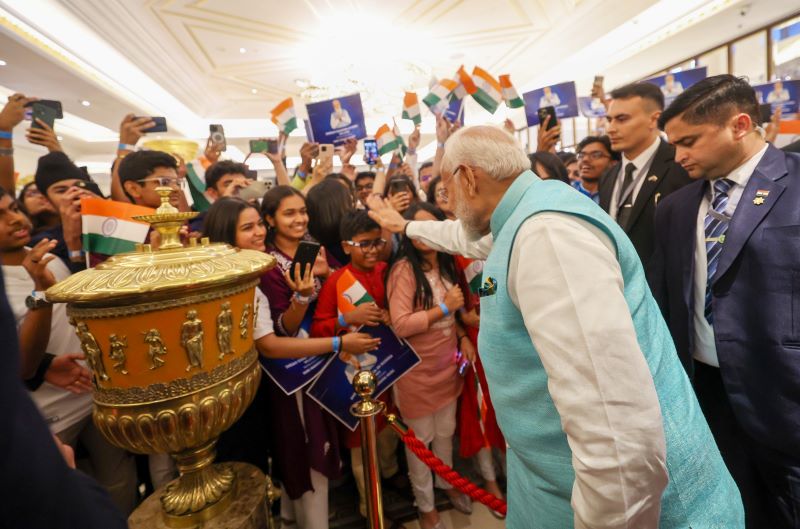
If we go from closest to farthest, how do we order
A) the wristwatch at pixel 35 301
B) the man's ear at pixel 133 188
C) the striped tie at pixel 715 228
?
1. the wristwatch at pixel 35 301
2. the striped tie at pixel 715 228
3. the man's ear at pixel 133 188

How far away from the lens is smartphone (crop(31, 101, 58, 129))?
2041 mm

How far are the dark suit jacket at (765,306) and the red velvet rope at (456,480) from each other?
3.13ft

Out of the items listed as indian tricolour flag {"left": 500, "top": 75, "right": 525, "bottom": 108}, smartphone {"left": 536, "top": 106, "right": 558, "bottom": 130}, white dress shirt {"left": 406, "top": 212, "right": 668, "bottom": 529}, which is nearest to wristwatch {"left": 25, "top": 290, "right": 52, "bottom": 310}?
white dress shirt {"left": 406, "top": 212, "right": 668, "bottom": 529}

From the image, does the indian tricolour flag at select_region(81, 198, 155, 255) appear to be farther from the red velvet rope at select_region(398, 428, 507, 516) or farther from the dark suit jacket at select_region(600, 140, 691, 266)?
the dark suit jacket at select_region(600, 140, 691, 266)

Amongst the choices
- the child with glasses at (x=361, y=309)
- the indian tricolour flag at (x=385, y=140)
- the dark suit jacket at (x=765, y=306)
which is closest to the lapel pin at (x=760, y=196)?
the dark suit jacket at (x=765, y=306)

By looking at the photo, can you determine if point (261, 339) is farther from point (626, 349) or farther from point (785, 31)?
point (785, 31)

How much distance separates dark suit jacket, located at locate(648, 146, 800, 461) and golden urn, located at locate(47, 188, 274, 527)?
5.30 feet

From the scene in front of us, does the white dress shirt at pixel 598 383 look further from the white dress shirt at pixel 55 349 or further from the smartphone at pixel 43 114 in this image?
the smartphone at pixel 43 114

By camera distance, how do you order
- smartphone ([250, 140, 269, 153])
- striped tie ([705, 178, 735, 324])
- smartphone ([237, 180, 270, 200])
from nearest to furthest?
striped tie ([705, 178, 735, 324]), smartphone ([237, 180, 270, 200]), smartphone ([250, 140, 269, 153])

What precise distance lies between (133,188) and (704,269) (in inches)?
99.7

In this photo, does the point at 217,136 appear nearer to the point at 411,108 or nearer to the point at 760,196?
the point at 411,108

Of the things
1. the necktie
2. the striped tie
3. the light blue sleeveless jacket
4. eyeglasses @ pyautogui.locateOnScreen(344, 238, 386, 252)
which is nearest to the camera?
the light blue sleeveless jacket

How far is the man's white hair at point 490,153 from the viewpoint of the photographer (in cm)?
104

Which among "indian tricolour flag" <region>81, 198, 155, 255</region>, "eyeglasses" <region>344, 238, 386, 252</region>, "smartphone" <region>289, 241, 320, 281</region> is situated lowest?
"eyeglasses" <region>344, 238, 386, 252</region>
